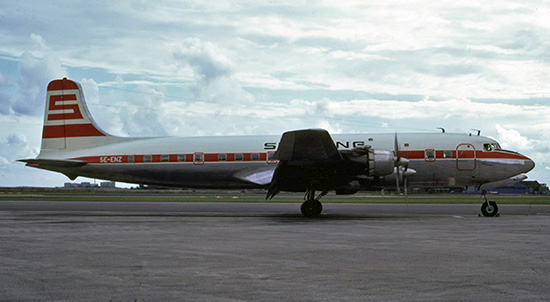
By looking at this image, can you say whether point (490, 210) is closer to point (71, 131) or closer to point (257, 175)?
point (257, 175)

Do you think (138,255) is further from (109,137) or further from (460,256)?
(109,137)

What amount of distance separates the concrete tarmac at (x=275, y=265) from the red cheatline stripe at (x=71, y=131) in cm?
1338

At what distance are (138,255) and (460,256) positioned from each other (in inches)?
279

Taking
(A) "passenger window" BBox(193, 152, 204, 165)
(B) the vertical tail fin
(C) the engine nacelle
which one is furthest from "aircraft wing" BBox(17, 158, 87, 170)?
(C) the engine nacelle

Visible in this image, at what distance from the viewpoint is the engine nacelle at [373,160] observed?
22.2 m

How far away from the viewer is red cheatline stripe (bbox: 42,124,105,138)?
96.2 ft

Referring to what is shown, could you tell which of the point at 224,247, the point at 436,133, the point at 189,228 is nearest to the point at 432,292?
the point at 224,247

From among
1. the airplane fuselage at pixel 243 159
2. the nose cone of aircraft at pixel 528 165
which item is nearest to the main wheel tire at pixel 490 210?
the airplane fuselage at pixel 243 159

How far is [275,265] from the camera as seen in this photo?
983cm

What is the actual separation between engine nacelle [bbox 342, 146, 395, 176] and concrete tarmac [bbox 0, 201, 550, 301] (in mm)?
5716

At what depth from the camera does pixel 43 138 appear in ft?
97.1

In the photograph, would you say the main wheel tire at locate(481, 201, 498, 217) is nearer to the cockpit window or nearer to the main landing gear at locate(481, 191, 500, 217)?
the main landing gear at locate(481, 191, 500, 217)

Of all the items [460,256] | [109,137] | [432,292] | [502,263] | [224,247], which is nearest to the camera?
[432,292]

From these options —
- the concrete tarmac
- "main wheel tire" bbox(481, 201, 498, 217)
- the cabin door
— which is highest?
the cabin door
